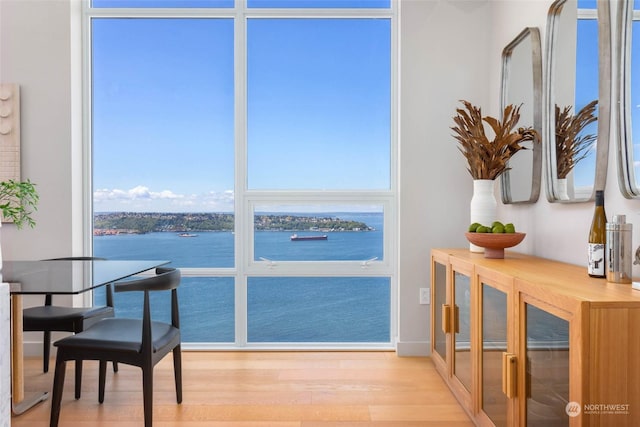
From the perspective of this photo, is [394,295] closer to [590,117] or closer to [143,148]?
[590,117]

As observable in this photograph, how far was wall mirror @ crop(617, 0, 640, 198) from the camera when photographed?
1.62 meters

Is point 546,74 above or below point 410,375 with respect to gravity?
above

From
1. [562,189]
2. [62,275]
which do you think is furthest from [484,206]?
[62,275]

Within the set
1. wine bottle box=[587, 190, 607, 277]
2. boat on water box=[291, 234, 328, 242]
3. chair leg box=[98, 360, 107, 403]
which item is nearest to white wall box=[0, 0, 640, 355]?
boat on water box=[291, 234, 328, 242]

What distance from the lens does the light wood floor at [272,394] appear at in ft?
7.39

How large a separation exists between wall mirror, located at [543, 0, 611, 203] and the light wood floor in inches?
50.9

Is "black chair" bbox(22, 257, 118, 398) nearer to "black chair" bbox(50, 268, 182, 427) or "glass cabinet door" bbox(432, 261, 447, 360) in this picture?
"black chair" bbox(50, 268, 182, 427)

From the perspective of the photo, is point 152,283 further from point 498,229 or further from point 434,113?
point 434,113

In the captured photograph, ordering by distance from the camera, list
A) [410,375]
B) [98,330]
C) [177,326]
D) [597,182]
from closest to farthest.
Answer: [597,182] → [98,330] → [177,326] → [410,375]

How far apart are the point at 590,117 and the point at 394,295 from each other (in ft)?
6.27

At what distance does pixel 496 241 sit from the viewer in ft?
7.41

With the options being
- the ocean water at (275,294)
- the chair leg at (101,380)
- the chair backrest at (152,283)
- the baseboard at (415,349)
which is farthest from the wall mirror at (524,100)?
the chair leg at (101,380)

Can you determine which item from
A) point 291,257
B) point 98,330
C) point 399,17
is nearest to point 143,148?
point 291,257

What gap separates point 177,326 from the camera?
7.97 feet
